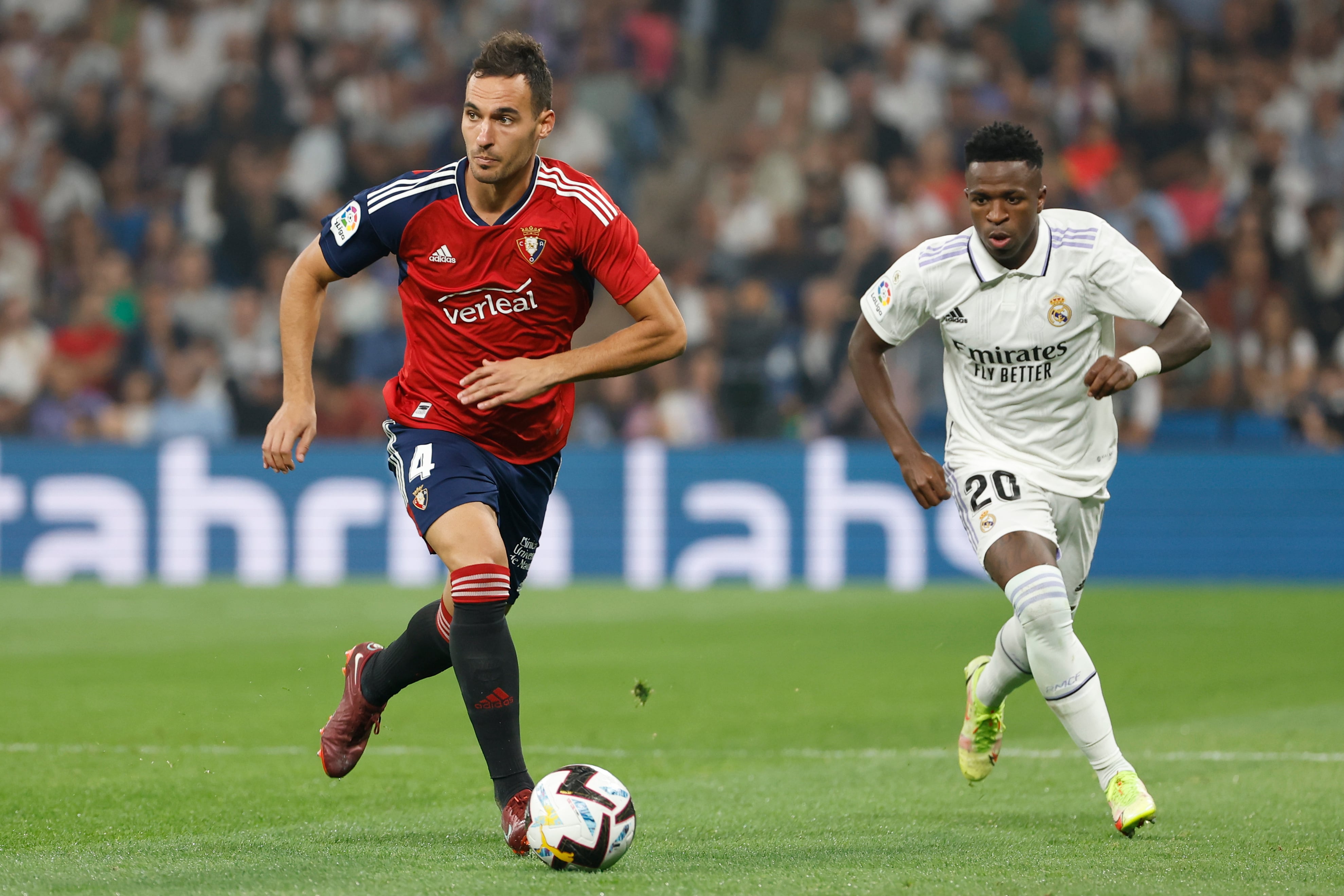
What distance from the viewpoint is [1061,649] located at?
5496 mm

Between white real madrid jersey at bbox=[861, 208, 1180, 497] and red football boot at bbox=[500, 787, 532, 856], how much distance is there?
2139 mm

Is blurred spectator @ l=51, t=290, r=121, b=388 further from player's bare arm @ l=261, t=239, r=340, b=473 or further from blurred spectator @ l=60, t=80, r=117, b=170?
player's bare arm @ l=261, t=239, r=340, b=473

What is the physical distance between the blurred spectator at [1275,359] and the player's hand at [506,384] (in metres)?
11.0

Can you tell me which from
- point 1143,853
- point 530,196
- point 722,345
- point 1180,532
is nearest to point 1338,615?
point 1180,532

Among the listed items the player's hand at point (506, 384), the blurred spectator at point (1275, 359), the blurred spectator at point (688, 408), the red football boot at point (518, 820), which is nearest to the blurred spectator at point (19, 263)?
the blurred spectator at point (688, 408)

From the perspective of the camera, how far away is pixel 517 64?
522cm

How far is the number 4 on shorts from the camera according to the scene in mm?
5270

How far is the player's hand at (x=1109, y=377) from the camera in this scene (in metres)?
5.26

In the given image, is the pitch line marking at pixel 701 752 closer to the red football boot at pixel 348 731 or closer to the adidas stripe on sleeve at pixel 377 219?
the red football boot at pixel 348 731

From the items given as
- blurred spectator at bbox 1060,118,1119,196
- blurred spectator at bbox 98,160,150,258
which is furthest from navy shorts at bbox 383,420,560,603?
blurred spectator at bbox 98,160,150,258

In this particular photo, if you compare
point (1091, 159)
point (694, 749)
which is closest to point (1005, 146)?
point (694, 749)

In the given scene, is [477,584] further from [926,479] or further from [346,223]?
[926,479]

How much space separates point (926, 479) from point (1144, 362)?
0.85 metres

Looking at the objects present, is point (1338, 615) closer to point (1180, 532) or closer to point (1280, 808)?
point (1180, 532)
